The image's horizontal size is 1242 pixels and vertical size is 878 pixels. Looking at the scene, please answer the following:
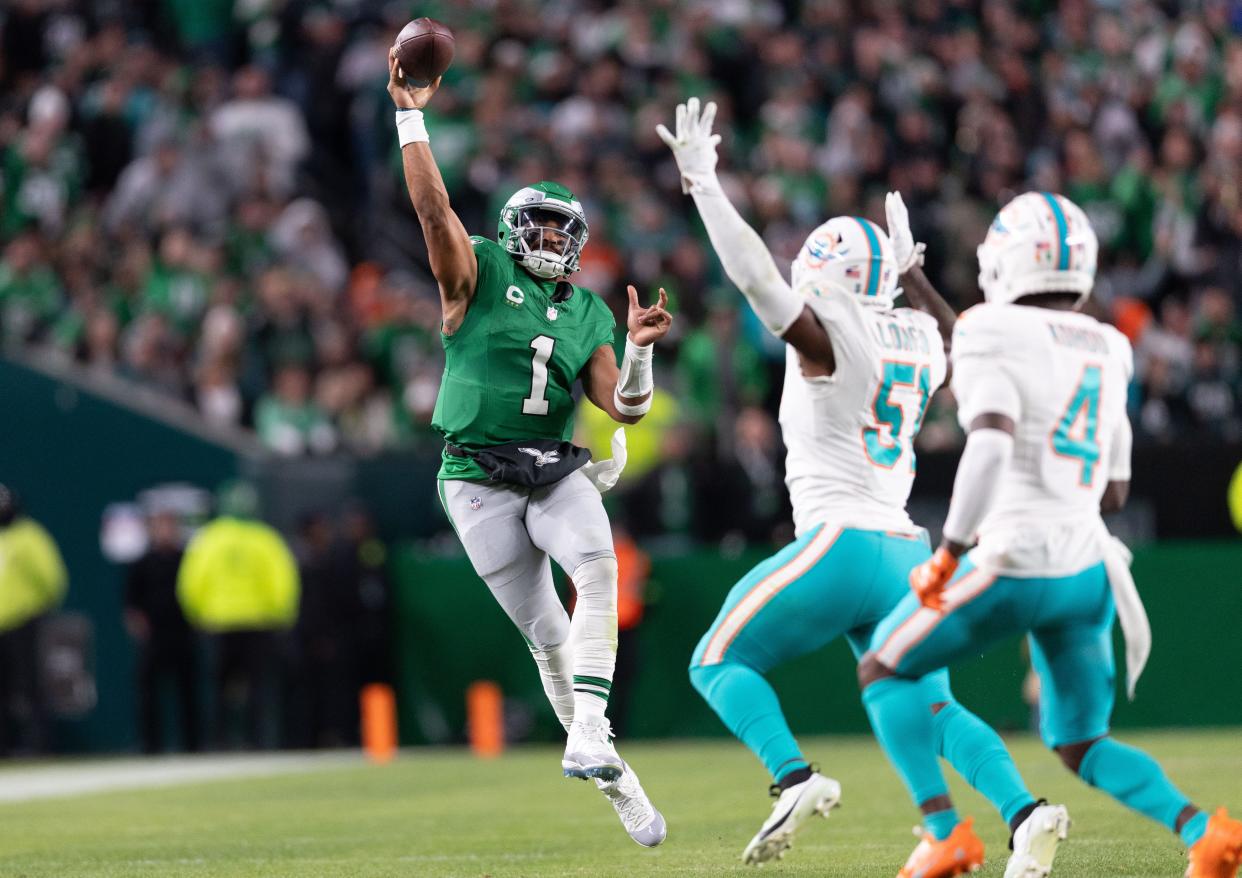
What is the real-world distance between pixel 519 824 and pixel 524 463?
229 cm

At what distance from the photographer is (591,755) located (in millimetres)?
6711

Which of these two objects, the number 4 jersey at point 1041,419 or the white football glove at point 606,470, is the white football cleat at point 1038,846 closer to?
the number 4 jersey at point 1041,419

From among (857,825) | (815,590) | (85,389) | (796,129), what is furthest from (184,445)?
(815,590)

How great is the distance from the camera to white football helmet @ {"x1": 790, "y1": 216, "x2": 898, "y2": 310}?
6.28 m

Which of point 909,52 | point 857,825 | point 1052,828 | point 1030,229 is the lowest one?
point 857,825

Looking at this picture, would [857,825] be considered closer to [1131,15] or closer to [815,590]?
[815,590]

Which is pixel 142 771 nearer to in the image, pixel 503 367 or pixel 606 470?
pixel 606 470

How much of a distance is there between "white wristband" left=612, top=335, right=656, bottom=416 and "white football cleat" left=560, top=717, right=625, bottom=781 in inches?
43.8

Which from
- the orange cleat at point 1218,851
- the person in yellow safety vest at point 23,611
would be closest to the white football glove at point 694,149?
the orange cleat at point 1218,851

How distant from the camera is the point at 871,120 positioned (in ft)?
54.3

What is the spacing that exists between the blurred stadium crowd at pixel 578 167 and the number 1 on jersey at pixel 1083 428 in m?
8.32

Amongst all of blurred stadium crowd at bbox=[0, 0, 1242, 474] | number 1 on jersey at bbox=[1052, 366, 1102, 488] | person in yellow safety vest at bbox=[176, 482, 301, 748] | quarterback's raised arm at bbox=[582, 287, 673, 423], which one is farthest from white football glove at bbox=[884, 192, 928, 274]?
person in yellow safety vest at bbox=[176, 482, 301, 748]

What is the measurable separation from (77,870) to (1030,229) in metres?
4.01

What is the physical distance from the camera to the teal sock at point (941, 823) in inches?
219
